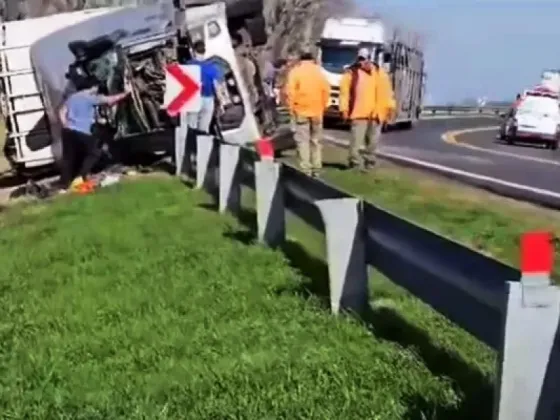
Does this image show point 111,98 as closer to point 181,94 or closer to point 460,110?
point 181,94

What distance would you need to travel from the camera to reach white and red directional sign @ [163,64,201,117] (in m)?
21.7

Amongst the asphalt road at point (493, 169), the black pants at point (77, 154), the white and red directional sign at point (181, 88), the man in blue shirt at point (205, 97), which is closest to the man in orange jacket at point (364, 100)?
the asphalt road at point (493, 169)

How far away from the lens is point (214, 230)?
14.2 metres

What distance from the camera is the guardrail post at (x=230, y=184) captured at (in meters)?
16.0

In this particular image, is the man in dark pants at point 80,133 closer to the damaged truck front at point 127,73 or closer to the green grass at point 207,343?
the damaged truck front at point 127,73

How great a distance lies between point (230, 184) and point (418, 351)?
8.31 metres

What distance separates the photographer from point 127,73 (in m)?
24.3

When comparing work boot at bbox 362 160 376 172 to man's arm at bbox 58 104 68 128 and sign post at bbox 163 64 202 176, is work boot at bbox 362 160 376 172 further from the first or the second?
man's arm at bbox 58 104 68 128

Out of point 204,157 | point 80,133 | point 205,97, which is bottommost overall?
point 80,133

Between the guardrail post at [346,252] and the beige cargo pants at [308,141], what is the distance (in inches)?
488

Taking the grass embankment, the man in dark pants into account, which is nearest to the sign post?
the man in dark pants

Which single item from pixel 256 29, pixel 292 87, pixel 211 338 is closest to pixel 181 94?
pixel 292 87

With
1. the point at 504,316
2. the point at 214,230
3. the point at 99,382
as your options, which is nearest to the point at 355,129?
the point at 214,230

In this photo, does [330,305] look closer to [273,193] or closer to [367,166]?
[273,193]
